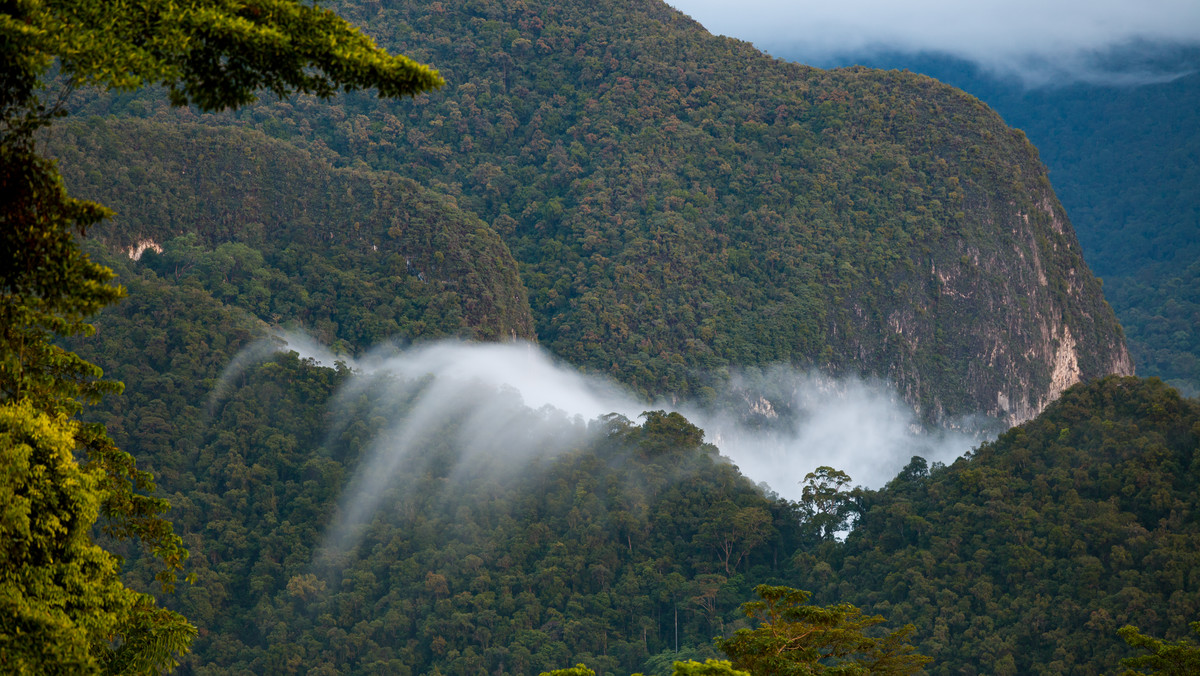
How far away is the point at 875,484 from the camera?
9400 cm

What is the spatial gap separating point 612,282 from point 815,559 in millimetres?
37821

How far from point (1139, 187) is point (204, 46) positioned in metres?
174

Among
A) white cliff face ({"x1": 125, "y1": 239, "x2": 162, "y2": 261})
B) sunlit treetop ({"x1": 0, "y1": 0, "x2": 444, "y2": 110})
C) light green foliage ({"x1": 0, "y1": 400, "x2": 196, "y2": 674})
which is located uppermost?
sunlit treetop ({"x1": 0, "y1": 0, "x2": 444, "y2": 110})

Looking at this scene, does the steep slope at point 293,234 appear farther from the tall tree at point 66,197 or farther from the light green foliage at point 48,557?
the tall tree at point 66,197

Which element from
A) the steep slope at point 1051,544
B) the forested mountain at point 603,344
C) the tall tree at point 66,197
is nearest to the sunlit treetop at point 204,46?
the tall tree at point 66,197

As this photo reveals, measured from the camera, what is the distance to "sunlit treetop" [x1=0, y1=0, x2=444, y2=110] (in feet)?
34.5

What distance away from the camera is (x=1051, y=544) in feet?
154

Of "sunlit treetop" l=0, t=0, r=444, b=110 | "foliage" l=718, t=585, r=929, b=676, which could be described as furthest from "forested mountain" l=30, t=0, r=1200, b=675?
"sunlit treetop" l=0, t=0, r=444, b=110

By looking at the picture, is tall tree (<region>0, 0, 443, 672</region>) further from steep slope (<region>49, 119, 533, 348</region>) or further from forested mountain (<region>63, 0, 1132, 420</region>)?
forested mountain (<region>63, 0, 1132, 420</region>)

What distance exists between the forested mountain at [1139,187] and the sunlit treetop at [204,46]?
117 m

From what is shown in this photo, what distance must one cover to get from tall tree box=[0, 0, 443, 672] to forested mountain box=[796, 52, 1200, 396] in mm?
117160

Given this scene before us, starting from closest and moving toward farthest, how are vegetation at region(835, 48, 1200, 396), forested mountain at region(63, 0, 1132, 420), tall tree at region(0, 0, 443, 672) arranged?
1. tall tree at region(0, 0, 443, 672)
2. forested mountain at region(63, 0, 1132, 420)
3. vegetation at region(835, 48, 1200, 396)

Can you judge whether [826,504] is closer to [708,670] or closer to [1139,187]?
[708,670]

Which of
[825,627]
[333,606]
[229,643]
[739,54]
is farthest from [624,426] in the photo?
[739,54]
